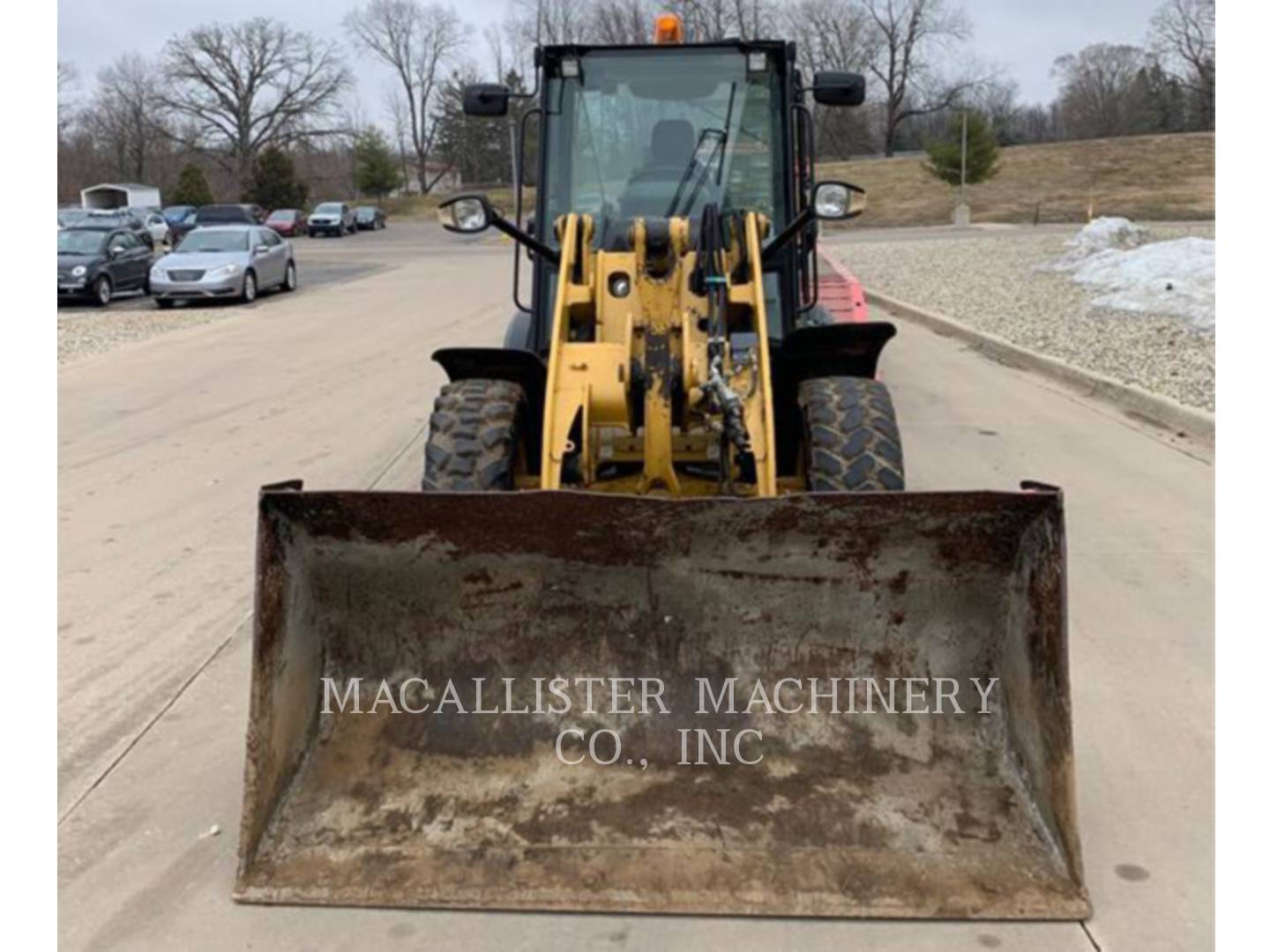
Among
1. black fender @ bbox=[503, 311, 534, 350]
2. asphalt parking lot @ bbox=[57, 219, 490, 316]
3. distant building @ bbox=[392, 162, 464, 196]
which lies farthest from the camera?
distant building @ bbox=[392, 162, 464, 196]

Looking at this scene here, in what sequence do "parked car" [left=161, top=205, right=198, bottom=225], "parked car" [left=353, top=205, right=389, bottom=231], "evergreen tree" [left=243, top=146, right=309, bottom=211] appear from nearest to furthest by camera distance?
"parked car" [left=161, top=205, right=198, bottom=225]
"parked car" [left=353, top=205, right=389, bottom=231]
"evergreen tree" [left=243, top=146, right=309, bottom=211]

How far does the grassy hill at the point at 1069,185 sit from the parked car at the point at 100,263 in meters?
34.6

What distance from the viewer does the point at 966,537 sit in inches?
137

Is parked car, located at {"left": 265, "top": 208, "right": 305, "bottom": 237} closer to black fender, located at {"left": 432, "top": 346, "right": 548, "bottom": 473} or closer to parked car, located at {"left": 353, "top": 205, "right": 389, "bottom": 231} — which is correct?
parked car, located at {"left": 353, "top": 205, "right": 389, "bottom": 231}

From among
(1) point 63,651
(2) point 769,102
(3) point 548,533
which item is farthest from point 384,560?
(2) point 769,102

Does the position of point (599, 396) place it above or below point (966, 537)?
above

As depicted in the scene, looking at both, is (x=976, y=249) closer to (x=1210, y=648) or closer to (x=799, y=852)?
(x=1210, y=648)

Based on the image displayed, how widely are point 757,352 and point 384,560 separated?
5.13ft

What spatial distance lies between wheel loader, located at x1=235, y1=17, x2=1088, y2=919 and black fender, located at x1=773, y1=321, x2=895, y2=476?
57 cm

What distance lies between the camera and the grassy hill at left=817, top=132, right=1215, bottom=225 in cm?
4756

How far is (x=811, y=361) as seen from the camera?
494 centimetres

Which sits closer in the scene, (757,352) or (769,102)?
(757,352)

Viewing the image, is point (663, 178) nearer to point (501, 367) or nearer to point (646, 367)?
point (501, 367)

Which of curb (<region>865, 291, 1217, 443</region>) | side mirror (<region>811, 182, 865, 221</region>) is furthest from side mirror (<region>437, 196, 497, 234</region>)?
curb (<region>865, 291, 1217, 443</region>)
